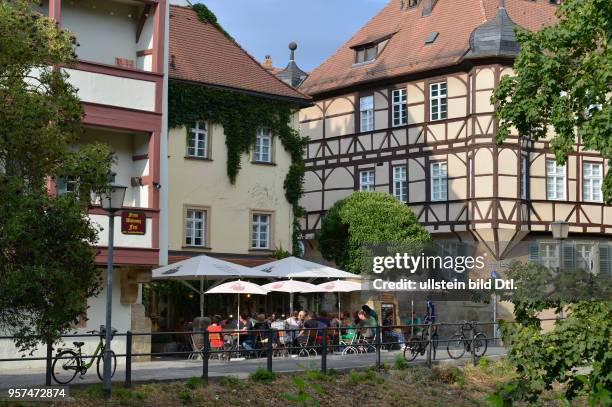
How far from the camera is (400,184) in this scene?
146ft

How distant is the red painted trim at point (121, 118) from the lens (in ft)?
88.6

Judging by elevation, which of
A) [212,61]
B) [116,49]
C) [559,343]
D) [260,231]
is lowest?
[559,343]

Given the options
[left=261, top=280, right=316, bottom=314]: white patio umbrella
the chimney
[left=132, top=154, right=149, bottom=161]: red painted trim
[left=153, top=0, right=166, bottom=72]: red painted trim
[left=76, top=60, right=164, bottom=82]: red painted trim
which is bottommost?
[left=261, top=280, right=316, bottom=314]: white patio umbrella

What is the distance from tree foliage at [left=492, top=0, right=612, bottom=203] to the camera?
72.4 feet

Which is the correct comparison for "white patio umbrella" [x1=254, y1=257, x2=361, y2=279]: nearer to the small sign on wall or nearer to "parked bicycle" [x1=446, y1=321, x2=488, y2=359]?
"parked bicycle" [x1=446, y1=321, x2=488, y2=359]

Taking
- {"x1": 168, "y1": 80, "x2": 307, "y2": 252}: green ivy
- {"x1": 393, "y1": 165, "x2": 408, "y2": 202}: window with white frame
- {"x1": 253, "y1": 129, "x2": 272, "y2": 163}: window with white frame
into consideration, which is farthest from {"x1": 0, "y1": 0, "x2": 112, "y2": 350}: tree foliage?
{"x1": 393, "y1": 165, "x2": 408, "y2": 202}: window with white frame

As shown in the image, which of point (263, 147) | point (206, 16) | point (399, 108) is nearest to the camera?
point (263, 147)

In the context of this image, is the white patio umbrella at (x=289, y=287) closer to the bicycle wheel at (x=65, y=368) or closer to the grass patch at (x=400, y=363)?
the grass patch at (x=400, y=363)

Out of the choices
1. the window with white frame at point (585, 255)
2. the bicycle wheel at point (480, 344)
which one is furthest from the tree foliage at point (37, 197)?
the window with white frame at point (585, 255)

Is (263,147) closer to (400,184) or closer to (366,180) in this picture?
(400,184)

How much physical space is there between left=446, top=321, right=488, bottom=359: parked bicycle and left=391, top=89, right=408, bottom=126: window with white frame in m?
16.8

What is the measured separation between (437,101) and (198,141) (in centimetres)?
1122

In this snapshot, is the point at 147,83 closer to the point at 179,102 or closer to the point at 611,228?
the point at 179,102

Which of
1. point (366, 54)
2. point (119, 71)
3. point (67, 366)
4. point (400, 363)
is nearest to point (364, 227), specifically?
point (366, 54)
